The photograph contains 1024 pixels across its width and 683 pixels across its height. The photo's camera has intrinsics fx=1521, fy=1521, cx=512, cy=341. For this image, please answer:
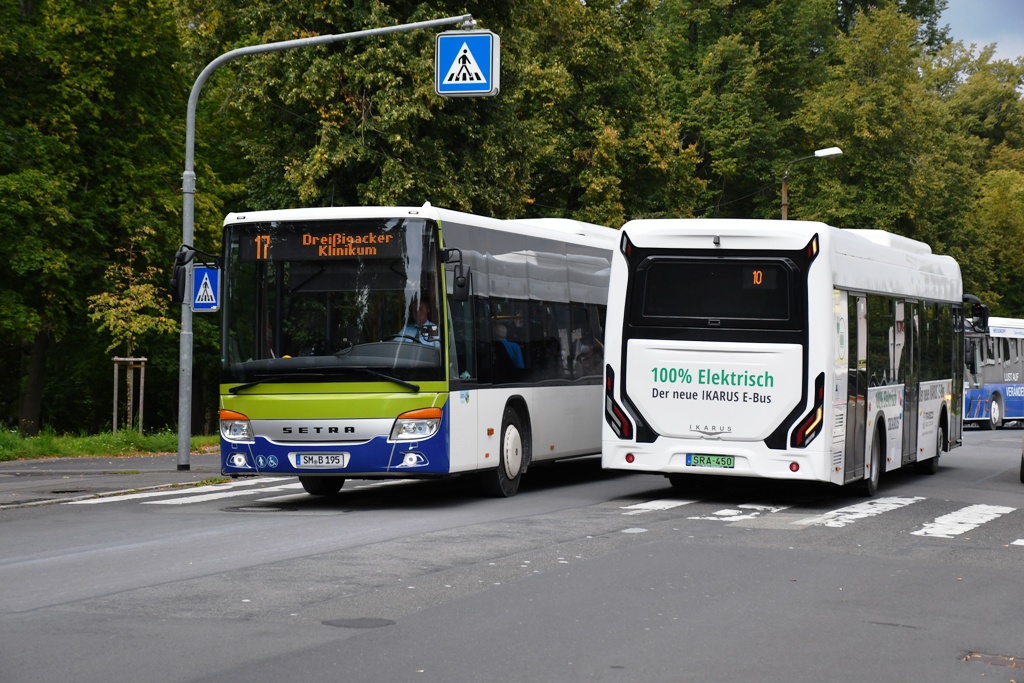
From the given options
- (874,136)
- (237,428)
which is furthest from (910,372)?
(874,136)

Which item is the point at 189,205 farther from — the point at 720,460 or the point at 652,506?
the point at 720,460

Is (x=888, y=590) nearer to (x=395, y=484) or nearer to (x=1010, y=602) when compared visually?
(x=1010, y=602)

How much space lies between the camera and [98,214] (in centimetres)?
4009

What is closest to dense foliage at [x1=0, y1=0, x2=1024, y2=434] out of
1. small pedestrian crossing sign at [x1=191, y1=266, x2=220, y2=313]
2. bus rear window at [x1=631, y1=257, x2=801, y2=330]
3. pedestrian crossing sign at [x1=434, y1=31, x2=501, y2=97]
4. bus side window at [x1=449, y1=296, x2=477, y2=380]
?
pedestrian crossing sign at [x1=434, y1=31, x2=501, y2=97]

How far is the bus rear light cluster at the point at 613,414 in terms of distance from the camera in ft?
55.6

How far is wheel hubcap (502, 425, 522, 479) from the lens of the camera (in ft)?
57.8

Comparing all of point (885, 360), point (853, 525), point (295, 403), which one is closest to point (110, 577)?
point (295, 403)

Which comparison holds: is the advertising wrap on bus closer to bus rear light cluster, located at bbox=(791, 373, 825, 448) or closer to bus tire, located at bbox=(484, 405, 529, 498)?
bus rear light cluster, located at bbox=(791, 373, 825, 448)

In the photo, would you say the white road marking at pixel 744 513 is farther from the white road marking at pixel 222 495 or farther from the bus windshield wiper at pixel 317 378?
the white road marking at pixel 222 495

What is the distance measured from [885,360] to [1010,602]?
873cm

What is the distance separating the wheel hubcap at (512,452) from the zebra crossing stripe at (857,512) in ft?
12.3

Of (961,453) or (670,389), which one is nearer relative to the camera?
(670,389)

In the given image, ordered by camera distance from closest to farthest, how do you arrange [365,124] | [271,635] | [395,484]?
[271,635] < [395,484] < [365,124]

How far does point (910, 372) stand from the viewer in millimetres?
20516
